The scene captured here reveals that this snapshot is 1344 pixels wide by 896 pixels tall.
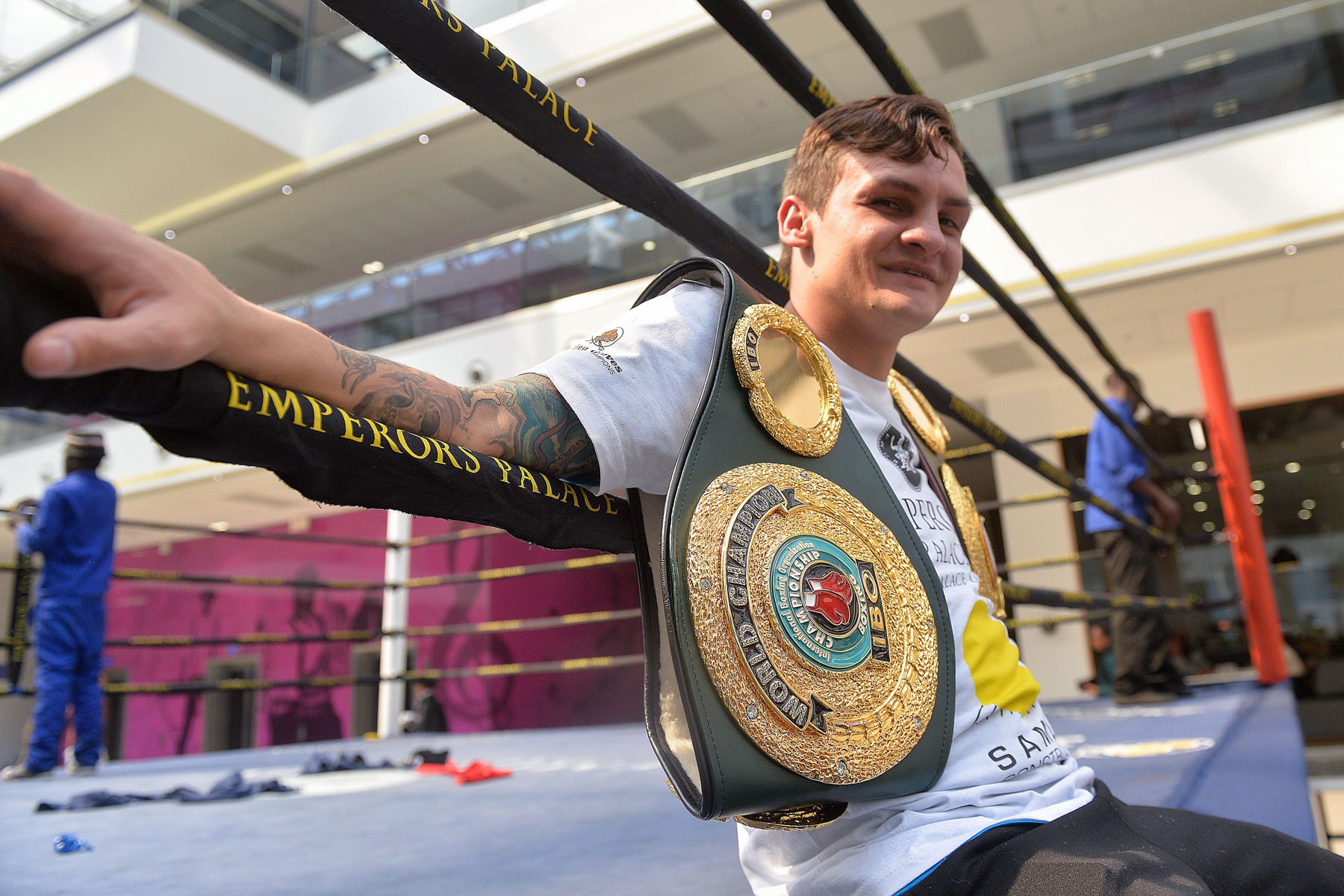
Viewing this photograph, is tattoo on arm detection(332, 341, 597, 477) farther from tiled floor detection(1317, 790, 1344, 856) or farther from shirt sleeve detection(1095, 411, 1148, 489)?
tiled floor detection(1317, 790, 1344, 856)

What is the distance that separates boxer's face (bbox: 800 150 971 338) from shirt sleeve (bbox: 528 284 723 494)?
6.3 inches

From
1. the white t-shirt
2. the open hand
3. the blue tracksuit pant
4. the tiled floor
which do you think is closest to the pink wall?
the blue tracksuit pant

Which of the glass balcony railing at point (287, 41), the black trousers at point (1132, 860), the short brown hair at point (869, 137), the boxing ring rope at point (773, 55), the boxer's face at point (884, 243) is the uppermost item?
the glass balcony railing at point (287, 41)

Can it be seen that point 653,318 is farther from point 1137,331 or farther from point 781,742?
point 1137,331

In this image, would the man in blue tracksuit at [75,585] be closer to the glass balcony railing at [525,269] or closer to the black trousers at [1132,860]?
the glass balcony railing at [525,269]

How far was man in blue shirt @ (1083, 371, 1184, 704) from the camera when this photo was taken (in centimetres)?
280

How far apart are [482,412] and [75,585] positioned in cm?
273

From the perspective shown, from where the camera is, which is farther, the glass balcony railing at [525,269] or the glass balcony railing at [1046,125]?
the glass balcony railing at [525,269]

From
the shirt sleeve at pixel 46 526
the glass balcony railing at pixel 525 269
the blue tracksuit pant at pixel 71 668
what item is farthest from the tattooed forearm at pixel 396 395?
the glass balcony railing at pixel 525 269

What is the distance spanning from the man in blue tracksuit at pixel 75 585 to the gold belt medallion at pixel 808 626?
105 inches

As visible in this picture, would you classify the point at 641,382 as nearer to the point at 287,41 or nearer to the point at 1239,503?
the point at 1239,503

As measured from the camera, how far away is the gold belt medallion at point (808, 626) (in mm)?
423

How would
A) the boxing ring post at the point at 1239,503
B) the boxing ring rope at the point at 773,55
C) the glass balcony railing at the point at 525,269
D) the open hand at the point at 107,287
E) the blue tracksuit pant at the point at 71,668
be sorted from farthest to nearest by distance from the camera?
1. the glass balcony railing at the point at 525,269
2. the boxing ring post at the point at 1239,503
3. the blue tracksuit pant at the point at 71,668
4. the boxing ring rope at the point at 773,55
5. the open hand at the point at 107,287

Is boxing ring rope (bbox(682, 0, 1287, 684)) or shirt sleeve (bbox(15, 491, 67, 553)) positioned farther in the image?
shirt sleeve (bbox(15, 491, 67, 553))
